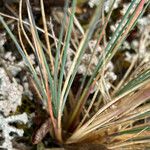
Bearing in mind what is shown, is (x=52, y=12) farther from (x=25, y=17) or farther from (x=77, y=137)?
(x=77, y=137)

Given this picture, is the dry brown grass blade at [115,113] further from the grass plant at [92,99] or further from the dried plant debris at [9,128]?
the dried plant debris at [9,128]

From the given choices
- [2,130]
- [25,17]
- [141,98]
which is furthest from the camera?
[25,17]

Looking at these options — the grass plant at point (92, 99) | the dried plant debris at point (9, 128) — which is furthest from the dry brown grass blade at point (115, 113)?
the dried plant debris at point (9, 128)

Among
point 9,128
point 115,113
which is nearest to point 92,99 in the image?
point 115,113

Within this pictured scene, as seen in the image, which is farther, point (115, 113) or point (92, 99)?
point (92, 99)

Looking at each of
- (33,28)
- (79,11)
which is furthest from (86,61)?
(33,28)

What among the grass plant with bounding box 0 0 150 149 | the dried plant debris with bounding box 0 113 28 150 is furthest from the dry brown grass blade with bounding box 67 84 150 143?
the dried plant debris with bounding box 0 113 28 150

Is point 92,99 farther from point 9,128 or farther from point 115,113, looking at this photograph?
point 9,128

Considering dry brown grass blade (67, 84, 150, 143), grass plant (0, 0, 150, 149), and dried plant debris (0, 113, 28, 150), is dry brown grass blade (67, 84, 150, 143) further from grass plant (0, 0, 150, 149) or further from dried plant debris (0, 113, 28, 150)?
dried plant debris (0, 113, 28, 150)
